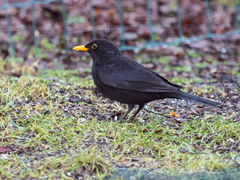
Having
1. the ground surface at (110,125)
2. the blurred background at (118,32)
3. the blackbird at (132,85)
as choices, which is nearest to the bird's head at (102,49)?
the blackbird at (132,85)

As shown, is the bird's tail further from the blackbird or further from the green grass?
the green grass

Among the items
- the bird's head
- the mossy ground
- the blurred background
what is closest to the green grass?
the mossy ground

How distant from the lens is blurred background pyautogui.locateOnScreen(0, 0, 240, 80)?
7402mm

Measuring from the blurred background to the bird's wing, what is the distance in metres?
2.39

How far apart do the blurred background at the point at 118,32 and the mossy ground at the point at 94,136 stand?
1.75 m

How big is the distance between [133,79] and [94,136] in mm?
907

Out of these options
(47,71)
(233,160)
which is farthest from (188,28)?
(233,160)

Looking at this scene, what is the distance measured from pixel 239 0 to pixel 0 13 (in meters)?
8.11

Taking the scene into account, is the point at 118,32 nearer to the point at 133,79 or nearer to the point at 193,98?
the point at 133,79

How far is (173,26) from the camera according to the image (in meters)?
10.0

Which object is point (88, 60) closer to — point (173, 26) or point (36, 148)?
point (173, 26)

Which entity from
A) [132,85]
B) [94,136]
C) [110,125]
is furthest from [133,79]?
[94,136]

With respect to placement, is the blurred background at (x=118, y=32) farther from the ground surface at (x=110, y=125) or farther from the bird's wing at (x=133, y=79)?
the bird's wing at (x=133, y=79)

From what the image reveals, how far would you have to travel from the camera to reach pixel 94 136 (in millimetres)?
3775
